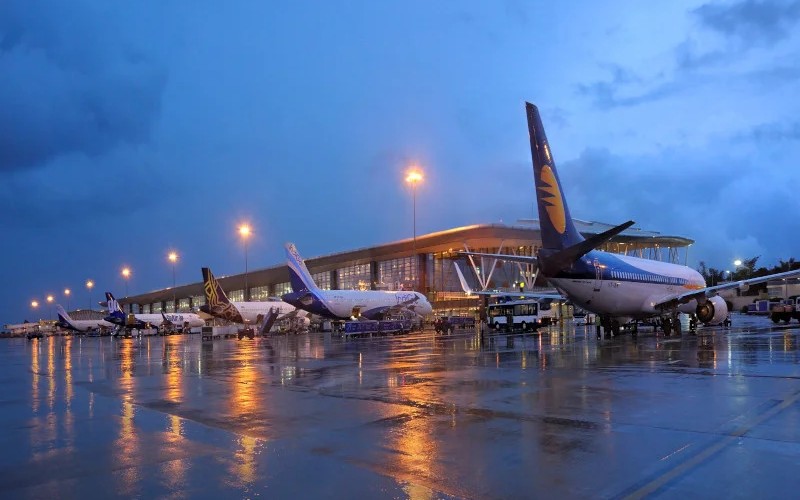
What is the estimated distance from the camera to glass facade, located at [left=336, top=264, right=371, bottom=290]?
119m

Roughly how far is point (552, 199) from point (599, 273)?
16.4 ft

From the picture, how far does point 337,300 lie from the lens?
188 ft

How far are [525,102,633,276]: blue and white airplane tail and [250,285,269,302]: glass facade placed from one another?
423 ft

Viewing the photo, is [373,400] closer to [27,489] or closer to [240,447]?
[240,447]

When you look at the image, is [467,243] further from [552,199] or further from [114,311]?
[552,199]

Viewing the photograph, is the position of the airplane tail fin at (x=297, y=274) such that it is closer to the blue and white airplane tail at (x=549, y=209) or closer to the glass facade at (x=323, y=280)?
the blue and white airplane tail at (x=549, y=209)

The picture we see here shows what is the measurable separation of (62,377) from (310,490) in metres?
14.8

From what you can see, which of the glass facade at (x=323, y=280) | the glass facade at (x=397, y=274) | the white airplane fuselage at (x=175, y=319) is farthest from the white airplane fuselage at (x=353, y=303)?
the glass facade at (x=323, y=280)

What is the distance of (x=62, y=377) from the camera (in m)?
17.5

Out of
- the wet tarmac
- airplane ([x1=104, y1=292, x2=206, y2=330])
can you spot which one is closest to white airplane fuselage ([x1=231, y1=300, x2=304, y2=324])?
airplane ([x1=104, y1=292, x2=206, y2=330])

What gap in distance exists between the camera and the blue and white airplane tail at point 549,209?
961 inches

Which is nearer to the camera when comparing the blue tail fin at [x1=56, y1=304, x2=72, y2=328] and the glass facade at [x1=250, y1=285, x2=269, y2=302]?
the blue tail fin at [x1=56, y1=304, x2=72, y2=328]

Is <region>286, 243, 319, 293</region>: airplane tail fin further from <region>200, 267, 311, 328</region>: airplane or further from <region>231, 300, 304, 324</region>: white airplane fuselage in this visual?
<region>231, 300, 304, 324</region>: white airplane fuselage

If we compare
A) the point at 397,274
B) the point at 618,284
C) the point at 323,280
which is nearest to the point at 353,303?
the point at 618,284
